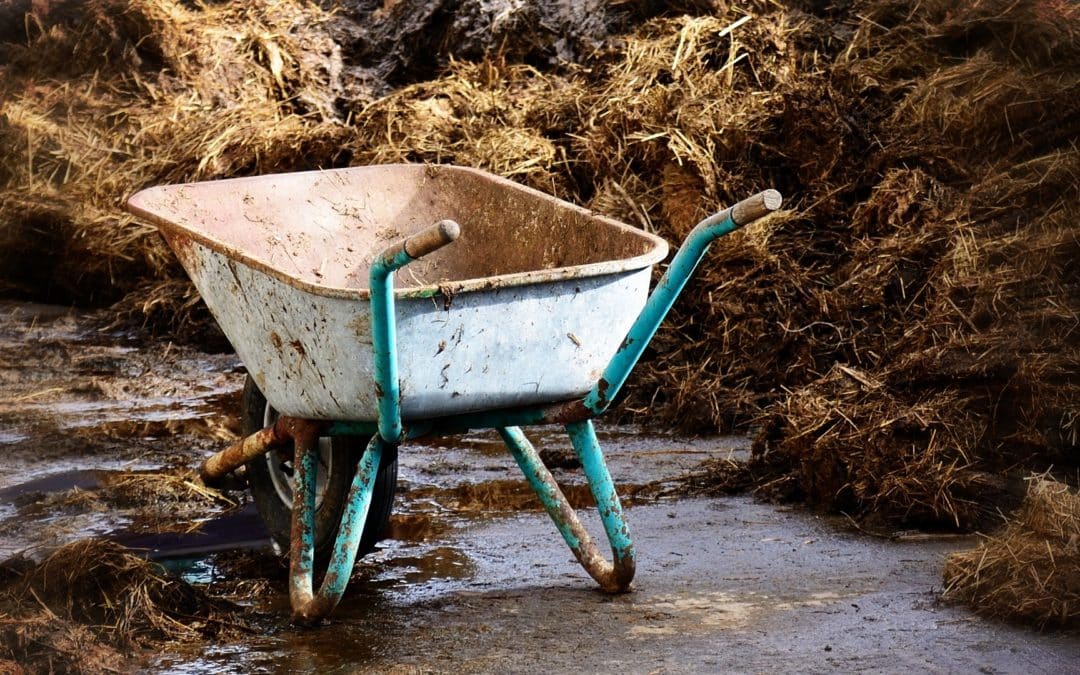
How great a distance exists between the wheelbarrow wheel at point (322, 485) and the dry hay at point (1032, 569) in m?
1.44

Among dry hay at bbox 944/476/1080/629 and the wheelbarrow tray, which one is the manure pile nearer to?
dry hay at bbox 944/476/1080/629

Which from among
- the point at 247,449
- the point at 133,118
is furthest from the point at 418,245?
the point at 133,118

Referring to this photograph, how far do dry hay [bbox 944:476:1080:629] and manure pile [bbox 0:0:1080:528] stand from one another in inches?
20.7

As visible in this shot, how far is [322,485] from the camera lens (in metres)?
3.78

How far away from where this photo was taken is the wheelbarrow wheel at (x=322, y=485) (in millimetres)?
3471

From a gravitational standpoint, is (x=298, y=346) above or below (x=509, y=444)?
above

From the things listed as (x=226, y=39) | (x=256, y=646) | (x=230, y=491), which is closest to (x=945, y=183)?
(x=230, y=491)

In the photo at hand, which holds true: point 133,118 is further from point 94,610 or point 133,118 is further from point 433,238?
point 433,238

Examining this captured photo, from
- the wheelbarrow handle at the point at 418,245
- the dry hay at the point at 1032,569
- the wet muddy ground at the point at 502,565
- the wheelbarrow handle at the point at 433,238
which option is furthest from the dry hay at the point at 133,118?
the dry hay at the point at 1032,569

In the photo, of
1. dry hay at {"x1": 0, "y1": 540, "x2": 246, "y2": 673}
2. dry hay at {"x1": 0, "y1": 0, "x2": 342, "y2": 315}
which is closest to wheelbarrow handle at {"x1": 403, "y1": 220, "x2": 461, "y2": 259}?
dry hay at {"x1": 0, "y1": 540, "x2": 246, "y2": 673}

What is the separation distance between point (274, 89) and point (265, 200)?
3729 millimetres

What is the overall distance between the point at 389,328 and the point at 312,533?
73cm

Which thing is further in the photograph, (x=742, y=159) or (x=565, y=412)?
(x=742, y=159)

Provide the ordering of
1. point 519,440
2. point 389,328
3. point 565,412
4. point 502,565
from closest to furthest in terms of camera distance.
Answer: point 389,328 < point 565,412 < point 519,440 < point 502,565
